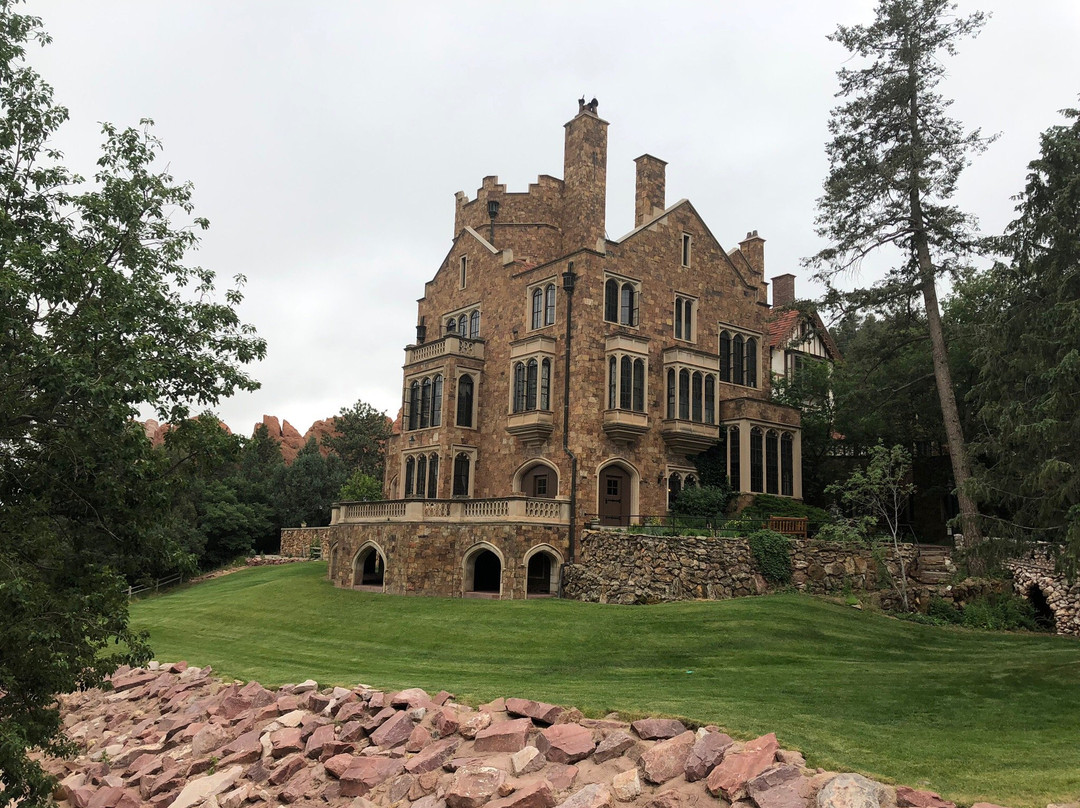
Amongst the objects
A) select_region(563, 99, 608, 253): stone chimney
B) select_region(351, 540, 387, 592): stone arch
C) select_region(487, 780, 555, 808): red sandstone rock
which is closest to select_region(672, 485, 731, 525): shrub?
select_region(563, 99, 608, 253): stone chimney

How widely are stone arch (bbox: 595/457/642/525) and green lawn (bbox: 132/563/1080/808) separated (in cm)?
637

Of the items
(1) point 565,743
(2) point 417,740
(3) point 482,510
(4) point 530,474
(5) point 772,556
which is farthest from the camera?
(4) point 530,474

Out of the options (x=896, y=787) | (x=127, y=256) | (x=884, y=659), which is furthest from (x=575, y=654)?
(x=127, y=256)

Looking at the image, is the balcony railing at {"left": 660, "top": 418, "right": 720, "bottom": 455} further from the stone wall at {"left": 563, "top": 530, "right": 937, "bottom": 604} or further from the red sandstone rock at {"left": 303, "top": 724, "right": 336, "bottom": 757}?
the red sandstone rock at {"left": 303, "top": 724, "right": 336, "bottom": 757}

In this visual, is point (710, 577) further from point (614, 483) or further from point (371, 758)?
point (371, 758)

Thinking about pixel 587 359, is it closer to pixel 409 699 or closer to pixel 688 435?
pixel 688 435

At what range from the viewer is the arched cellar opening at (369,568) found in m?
32.4

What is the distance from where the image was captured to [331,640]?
23.9 meters

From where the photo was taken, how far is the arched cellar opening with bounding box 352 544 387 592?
1277 inches

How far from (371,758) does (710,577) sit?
1655 centimetres

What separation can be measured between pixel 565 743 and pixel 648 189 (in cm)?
2927

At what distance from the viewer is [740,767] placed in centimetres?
1018

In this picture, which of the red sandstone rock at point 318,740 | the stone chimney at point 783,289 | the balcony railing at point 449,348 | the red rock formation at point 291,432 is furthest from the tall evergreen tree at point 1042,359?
the red rock formation at point 291,432

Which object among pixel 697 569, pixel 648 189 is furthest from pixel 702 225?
pixel 697 569
